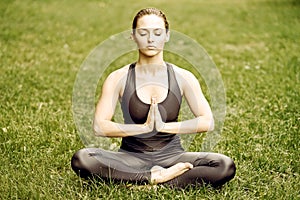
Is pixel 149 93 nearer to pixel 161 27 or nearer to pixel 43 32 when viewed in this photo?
pixel 161 27

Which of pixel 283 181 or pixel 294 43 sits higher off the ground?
pixel 294 43

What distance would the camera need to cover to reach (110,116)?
11.7 feet

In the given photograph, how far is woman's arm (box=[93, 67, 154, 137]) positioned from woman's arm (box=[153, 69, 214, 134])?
115 mm

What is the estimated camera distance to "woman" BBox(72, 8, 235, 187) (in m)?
3.49

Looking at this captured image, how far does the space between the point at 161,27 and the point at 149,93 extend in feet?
1.59

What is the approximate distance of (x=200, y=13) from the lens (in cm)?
1240

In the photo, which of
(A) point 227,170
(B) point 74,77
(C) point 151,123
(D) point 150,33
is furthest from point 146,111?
(B) point 74,77

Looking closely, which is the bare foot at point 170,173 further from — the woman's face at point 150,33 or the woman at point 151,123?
the woman's face at point 150,33

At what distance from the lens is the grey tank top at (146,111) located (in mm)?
3594

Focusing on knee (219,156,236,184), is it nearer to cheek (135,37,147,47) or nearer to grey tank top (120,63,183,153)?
grey tank top (120,63,183,153)

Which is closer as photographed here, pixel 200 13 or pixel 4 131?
pixel 4 131

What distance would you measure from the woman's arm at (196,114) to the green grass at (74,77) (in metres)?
0.43

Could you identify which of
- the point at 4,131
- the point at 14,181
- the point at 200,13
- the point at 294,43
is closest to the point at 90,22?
the point at 200,13

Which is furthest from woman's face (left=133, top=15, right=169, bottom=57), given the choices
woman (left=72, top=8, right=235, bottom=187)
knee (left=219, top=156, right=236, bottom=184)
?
knee (left=219, top=156, right=236, bottom=184)
